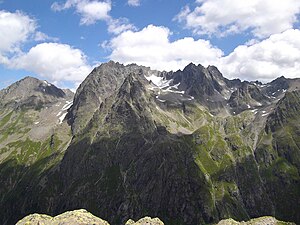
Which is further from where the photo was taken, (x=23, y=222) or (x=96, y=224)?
(x=23, y=222)

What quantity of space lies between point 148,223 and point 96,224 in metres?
11.8

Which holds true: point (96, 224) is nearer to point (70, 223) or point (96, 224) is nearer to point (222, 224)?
point (70, 223)

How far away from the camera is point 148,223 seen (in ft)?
129

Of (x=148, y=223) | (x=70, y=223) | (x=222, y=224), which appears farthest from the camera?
(x=222, y=224)

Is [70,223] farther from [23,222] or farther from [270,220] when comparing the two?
[270,220]

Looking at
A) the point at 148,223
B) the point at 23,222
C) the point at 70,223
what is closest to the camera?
the point at 70,223

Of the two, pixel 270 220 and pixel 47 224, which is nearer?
pixel 47 224

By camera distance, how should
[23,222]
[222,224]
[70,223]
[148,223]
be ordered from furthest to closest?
[222,224], [148,223], [23,222], [70,223]

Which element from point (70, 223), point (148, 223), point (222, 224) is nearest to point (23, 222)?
point (70, 223)

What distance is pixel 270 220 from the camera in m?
62.9

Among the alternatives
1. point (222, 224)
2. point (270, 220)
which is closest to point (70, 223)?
point (222, 224)

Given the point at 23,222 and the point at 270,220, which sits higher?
the point at 23,222

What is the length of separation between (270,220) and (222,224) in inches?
357

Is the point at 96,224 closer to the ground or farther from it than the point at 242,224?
farther from it
